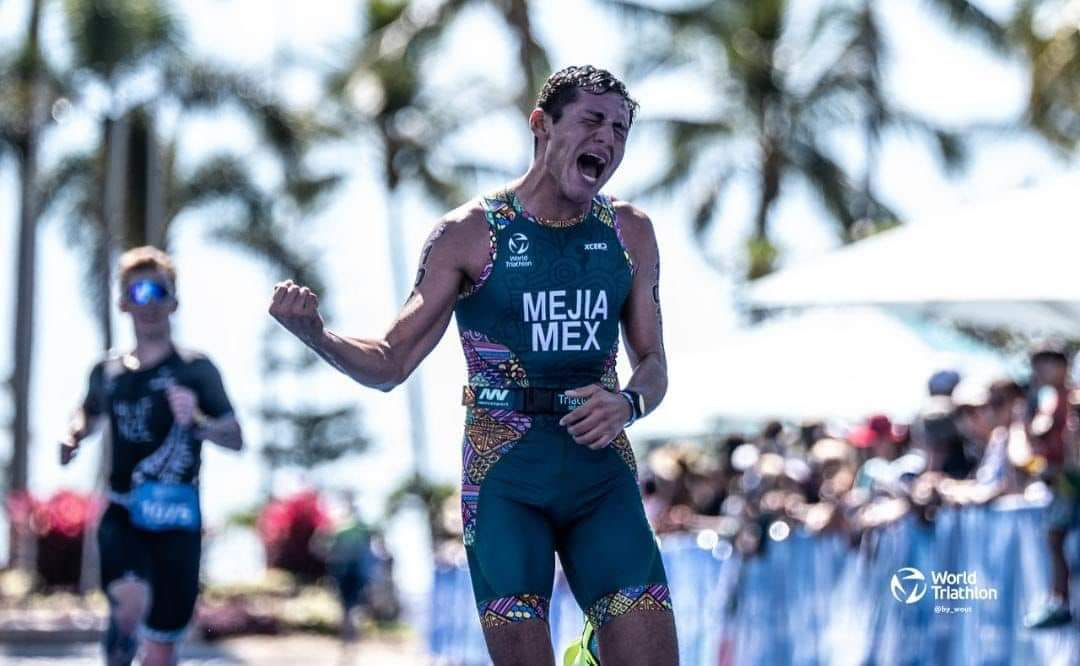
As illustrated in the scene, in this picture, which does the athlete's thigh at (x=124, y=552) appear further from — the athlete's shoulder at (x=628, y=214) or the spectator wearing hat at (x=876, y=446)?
the spectator wearing hat at (x=876, y=446)

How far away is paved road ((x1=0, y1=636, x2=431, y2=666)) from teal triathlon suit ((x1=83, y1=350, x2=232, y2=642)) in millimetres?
11587

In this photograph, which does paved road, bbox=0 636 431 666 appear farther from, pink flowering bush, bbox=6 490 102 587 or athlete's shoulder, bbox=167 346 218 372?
athlete's shoulder, bbox=167 346 218 372

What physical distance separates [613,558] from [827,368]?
10771mm

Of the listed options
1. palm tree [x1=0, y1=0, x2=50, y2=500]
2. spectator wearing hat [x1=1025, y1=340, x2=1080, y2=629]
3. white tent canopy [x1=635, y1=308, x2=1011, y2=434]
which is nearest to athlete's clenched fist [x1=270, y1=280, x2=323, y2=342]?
spectator wearing hat [x1=1025, y1=340, x2=1080, y2=629]

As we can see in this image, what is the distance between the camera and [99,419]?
9508mm

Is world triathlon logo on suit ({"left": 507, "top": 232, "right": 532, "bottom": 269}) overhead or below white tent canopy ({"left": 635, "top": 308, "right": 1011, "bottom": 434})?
below

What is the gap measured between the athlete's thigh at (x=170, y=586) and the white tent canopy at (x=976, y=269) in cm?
465

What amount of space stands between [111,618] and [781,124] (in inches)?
1136

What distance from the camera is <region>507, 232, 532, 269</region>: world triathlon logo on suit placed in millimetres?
5848

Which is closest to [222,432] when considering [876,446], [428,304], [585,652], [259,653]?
[585,652]

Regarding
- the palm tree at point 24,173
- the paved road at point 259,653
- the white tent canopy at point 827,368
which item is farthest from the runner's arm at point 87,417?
the palm tree at point 24,173

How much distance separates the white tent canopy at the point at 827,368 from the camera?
15570 mm

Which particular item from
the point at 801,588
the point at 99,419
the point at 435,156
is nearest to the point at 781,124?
the point at 435,156

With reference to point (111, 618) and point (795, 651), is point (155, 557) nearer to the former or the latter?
point (111, 618)
